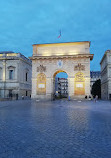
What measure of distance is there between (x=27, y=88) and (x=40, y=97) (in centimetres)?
1356

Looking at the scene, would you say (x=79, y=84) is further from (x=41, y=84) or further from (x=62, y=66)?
(x=41, y=84)

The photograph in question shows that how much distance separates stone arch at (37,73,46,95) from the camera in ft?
107

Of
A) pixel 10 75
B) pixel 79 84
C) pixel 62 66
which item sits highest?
pixel 62 66

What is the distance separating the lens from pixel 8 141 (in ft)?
15.0

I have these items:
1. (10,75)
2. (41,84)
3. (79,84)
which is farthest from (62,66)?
(10,75)

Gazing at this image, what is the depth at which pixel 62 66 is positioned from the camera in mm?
32219

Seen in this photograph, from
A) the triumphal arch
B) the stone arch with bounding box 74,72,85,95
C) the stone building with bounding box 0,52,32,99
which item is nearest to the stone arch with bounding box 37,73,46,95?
the triumphal arch

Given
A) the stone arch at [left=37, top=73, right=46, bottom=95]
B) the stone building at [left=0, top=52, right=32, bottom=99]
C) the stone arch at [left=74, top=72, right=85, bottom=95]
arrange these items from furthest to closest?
1. the stone building at [left=0, top=52, right=32, bottom=99]
2. the stone arch at [left=37, top=73, right=46, bottom=95]
3. the stone arch at [left=74, top=72, right=85, bottom=95]

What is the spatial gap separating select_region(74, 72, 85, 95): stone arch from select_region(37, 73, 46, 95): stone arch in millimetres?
6698

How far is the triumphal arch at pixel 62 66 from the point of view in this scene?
103 ft

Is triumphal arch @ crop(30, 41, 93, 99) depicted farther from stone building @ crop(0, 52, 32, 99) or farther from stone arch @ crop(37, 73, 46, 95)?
stone building @ crop(0, 52, 32, 99)

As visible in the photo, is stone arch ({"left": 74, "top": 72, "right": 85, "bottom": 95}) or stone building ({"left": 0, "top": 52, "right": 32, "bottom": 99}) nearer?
stone arch ({"left": 74, "top": 72, "right": 85, "bottom": 95})

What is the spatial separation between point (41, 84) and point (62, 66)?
601 centimetres

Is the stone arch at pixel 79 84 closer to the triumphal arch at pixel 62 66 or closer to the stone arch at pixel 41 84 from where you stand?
the triumphal arch at pixel 62 66
